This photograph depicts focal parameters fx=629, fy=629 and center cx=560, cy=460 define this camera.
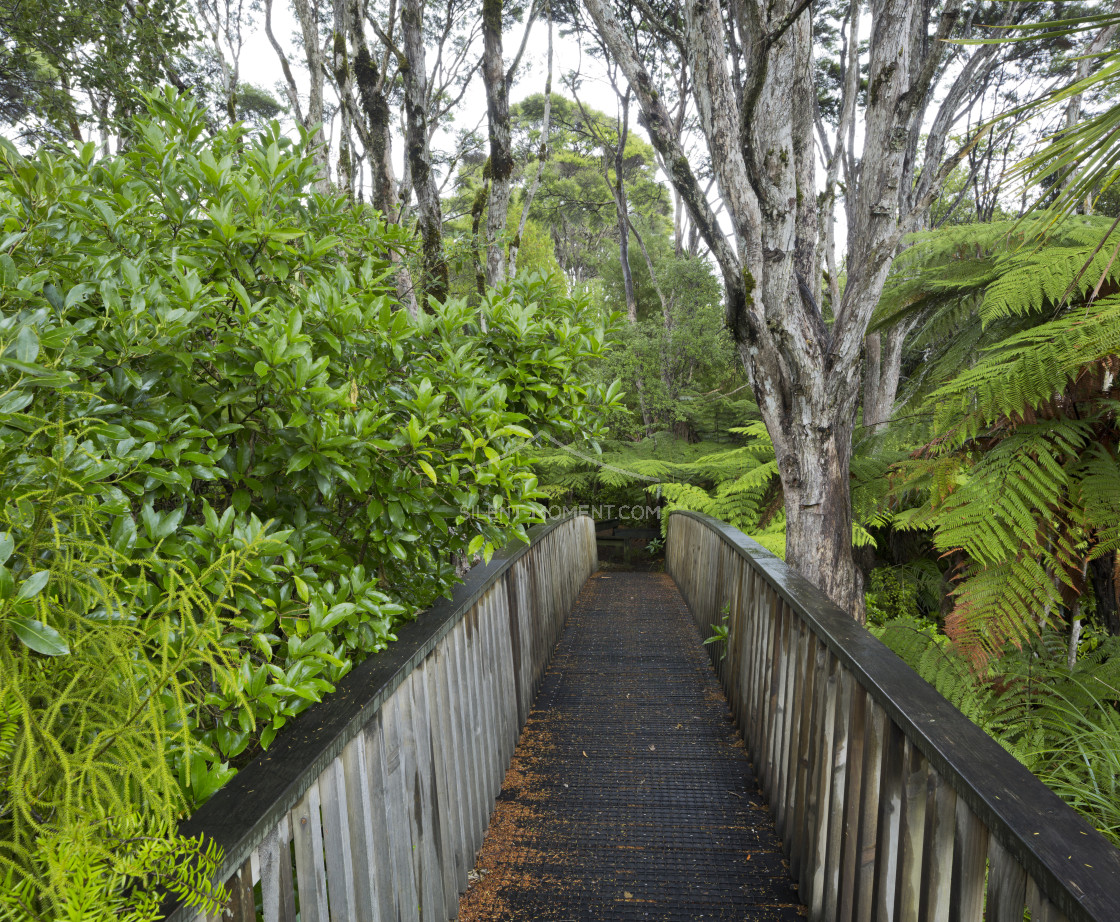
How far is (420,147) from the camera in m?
5.28

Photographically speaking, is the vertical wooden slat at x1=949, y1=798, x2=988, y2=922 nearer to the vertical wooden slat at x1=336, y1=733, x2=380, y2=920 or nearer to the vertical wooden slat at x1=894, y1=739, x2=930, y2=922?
the vertical wooden slat at x1=894, y1=739, x2=930, y2=922

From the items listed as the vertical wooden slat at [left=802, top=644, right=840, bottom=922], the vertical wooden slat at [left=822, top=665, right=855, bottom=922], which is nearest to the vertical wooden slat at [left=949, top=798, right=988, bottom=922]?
the vertical wooden slat at [left=822, top=665, right=855, bottom=922]

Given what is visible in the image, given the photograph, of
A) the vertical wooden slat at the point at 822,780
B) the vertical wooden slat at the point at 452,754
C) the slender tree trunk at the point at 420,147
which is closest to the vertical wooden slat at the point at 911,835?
the vertical wooden slat at the point at 822,780

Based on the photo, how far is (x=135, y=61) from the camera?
6809 millimetres

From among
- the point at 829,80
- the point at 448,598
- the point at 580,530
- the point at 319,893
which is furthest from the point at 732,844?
the point at 829,80

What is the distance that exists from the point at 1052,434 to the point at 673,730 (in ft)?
8.17

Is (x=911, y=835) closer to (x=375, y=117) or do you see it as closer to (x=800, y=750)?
(x=800, y=750)

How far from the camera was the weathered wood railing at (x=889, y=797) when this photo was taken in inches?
39.7

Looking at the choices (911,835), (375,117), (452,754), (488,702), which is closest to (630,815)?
(488,702)

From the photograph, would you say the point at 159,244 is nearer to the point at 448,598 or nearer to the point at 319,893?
the point at 448,598

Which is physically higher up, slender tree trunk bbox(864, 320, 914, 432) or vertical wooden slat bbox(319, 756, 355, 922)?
slender tree trunk bbox(864, 320, 914, 432)

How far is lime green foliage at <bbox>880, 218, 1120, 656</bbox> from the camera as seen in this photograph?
282cm

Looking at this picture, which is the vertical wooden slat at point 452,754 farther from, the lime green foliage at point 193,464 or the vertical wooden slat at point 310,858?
the vertical wooden slat at point 310,858

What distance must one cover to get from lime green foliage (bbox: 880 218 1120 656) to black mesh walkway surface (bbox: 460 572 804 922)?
1384 millimetres
